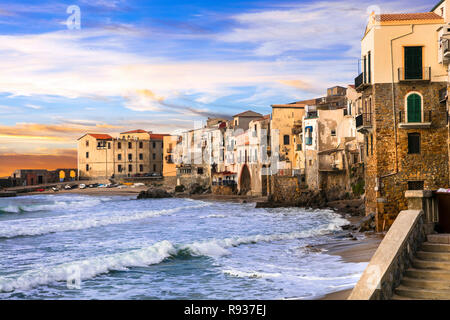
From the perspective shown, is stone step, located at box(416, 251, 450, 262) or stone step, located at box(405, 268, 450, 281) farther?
stone step, located at box(416, 251, 450, 262)

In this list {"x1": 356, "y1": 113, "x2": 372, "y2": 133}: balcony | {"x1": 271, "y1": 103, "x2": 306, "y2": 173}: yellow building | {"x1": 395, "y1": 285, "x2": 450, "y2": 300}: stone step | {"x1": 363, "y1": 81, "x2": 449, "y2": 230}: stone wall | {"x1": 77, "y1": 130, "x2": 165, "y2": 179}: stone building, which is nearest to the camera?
{"x1": 395, "y1": 285, "x2": 450, "y2": 300}: stone step

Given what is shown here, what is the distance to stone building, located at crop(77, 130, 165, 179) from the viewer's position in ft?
363

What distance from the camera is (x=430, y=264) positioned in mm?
9695

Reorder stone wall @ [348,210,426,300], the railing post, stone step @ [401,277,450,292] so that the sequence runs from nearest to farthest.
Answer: stone wall @ [348,210,426,300], stone step @ [401,277,450,292], the railing post

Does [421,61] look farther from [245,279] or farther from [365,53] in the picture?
[245,279]

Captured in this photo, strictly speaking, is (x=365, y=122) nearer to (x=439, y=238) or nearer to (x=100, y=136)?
(x=439, y=238)

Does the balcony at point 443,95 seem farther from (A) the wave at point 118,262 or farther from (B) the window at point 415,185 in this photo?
(A) the wave at point 118,262

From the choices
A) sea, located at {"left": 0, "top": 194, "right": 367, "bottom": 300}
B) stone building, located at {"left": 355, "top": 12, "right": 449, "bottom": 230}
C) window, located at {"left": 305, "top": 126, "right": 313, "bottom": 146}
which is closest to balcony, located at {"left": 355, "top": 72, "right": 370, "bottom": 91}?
stone building, located at {"left": 355, "top": 12, "right": 449, "bottom": 230}

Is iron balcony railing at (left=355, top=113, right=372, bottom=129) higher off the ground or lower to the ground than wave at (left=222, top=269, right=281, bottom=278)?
higher

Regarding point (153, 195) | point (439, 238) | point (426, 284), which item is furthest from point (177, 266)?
point (153, 195)

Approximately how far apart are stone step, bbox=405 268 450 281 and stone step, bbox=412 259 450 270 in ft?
0.53

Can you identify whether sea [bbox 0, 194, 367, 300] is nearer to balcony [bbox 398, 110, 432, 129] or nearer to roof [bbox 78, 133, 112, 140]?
balcony [bbox 398, 110, 432, 129]

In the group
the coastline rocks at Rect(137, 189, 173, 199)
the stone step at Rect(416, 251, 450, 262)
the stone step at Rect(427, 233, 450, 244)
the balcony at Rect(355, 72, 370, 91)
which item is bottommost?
the coastline rocks at Rect(137, 189, 173, 199)
